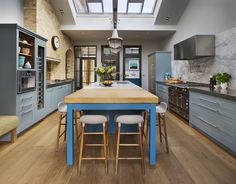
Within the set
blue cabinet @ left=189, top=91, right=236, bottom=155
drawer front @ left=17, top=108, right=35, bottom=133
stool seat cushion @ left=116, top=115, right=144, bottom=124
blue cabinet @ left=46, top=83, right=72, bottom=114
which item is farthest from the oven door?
blue cabinet @ left=189, top=91, right=236, bottom=155

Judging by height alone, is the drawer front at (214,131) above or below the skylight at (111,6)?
below

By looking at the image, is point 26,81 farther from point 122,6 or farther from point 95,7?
point 122,6

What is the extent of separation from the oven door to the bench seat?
0.54 m

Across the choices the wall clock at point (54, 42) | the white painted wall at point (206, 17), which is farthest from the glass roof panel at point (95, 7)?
the white painted wall at point (206, 17)

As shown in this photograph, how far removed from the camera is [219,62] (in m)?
4.64

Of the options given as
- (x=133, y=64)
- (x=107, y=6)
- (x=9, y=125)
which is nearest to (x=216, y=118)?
(x=9, y=125)

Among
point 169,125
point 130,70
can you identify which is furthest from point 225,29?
point 130,70

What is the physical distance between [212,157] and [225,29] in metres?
2.93

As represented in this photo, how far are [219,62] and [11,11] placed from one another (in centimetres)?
515

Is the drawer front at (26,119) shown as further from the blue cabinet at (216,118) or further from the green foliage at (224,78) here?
the green foliage at (224,78)

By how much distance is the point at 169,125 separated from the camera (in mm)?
4871

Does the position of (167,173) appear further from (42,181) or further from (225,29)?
(225,29)

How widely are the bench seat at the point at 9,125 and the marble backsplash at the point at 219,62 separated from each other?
4121 millimetres

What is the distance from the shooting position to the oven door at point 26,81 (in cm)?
389
